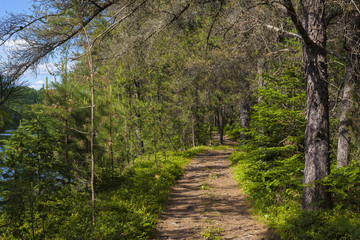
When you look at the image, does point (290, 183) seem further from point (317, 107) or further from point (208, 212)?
point (208, 212)

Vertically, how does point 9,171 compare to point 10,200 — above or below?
above

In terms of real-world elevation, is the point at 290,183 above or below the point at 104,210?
above

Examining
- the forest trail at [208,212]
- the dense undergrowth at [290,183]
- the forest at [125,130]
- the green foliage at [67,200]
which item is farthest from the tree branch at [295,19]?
the green foliage at [67,200]

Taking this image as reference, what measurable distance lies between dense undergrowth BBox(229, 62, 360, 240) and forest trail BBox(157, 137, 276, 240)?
1.23 feet

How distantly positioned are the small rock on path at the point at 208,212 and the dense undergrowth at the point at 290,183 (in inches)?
15.8

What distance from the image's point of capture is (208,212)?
20.8ft

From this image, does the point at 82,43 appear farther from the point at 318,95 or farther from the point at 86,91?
the point at 318,95

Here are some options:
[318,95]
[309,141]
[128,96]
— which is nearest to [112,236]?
[309,141]

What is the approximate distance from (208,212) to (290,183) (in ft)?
7.11

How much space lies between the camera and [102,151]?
6.82m

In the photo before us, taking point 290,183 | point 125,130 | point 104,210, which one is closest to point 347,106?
point 290,183

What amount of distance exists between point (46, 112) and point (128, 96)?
4.93 metres

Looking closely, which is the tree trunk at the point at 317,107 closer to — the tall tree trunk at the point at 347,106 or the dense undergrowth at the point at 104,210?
the tall tree trunk at the point at 347,106

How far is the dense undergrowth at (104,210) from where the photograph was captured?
335cm
